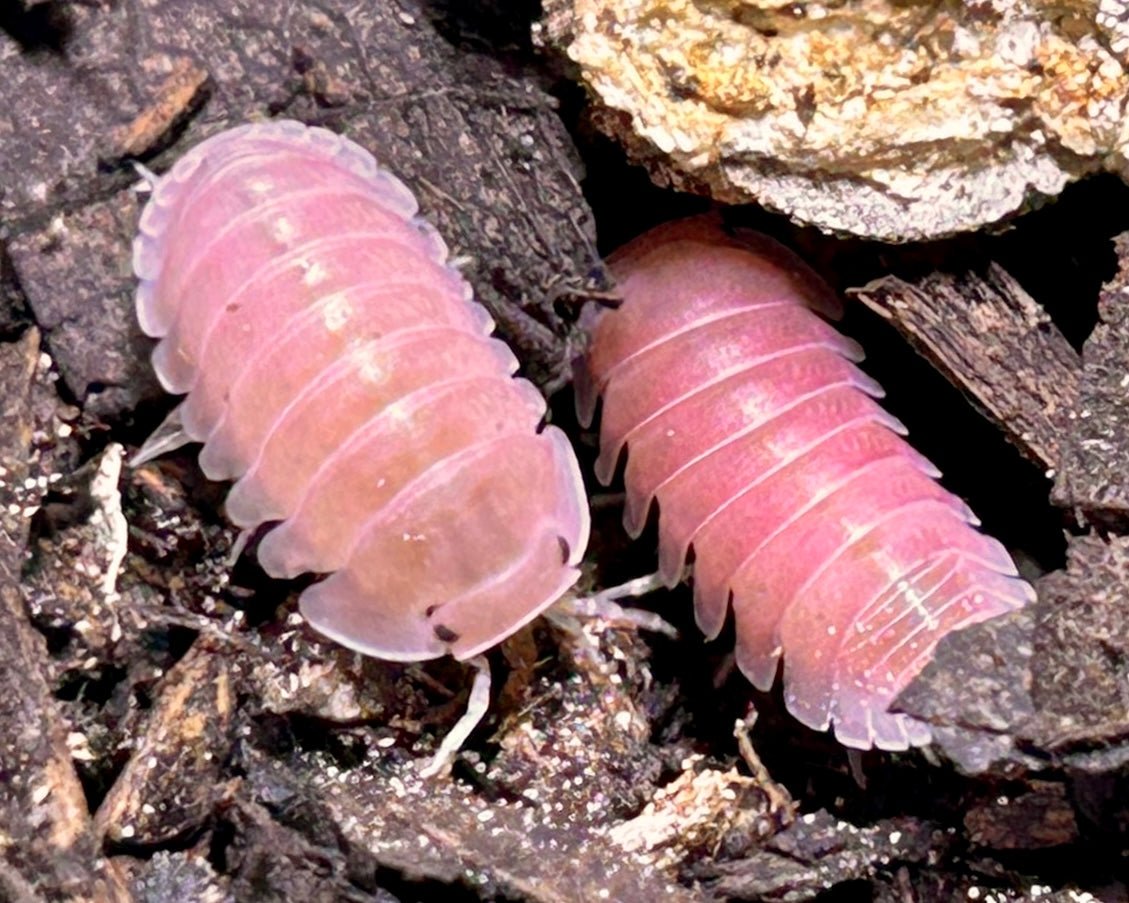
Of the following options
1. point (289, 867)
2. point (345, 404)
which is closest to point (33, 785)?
point (289, 867)

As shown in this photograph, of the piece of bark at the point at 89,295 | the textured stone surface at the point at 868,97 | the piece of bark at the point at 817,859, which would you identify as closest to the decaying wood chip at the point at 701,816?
the piece of bark at the point at 817,859

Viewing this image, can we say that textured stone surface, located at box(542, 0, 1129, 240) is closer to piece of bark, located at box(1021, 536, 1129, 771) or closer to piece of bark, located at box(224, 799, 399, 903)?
Answer: piece of bark, located at box(1021, 536, 1129, 771)

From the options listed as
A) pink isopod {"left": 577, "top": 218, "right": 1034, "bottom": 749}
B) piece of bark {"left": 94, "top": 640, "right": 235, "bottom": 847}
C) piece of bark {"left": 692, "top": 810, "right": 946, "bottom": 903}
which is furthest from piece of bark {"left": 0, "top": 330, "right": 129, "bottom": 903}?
pink isopod {"left": 577, "top": 218, "right": 1034, "bottom": 749}

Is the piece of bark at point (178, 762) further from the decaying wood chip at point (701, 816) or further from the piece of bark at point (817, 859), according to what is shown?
the piece of bark at point (817, 859)

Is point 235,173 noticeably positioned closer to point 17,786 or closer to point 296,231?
point 296,231

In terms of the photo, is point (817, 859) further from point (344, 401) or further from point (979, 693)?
point (344, 401)

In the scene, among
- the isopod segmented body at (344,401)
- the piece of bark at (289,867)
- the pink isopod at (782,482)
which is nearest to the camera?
the piece of bark at (289,867)
